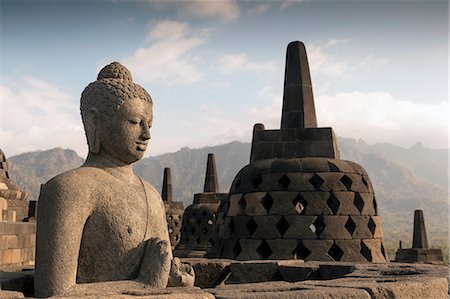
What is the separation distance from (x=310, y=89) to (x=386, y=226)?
14228 cm

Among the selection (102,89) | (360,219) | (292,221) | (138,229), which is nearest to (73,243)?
(138,229)

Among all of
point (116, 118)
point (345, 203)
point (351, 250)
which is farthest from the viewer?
point (345, 203)

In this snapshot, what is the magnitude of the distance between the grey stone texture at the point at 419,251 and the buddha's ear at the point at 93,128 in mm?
16388

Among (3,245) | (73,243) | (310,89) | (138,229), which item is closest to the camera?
(73,243)

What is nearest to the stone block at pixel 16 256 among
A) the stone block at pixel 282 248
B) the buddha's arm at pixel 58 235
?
the stone block at pixel 282 248

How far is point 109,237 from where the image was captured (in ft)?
10.3

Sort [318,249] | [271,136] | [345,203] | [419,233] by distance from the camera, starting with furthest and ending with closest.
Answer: [419,233], [271,136], [345,203], [318,249]

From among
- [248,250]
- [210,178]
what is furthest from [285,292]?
[210,178]

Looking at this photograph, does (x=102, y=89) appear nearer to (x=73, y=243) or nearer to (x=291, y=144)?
(x=73, y=243)

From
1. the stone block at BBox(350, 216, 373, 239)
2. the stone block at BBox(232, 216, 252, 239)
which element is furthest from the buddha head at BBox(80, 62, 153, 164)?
the stone block at BBox(350, 216, 373, 239)

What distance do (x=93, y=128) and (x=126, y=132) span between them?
0.79ft

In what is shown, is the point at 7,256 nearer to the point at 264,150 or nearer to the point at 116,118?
the point at 264,150

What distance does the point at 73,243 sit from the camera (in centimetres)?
298

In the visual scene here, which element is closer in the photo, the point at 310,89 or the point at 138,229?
the point at 138,229
